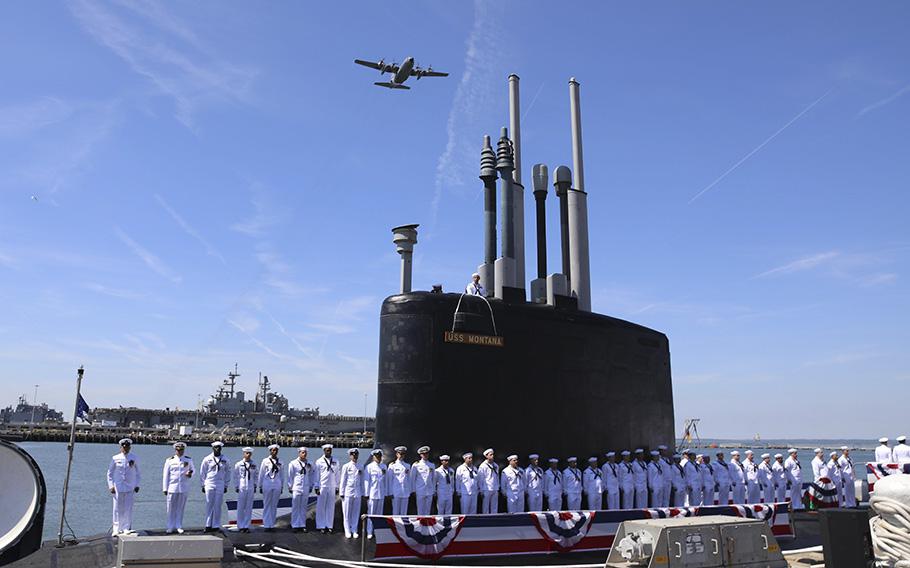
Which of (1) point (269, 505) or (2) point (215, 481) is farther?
(1) point (269, 505)

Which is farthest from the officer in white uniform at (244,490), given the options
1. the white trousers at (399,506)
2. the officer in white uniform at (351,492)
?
the white trousers at (399,506)

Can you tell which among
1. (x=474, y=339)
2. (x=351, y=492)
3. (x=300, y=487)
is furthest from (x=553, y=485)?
(x=300, y=487)

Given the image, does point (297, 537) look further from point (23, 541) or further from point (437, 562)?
point (23, 541)

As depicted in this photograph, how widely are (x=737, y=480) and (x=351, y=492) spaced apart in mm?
8604

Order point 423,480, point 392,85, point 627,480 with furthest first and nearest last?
1. point 392,85
2. point 627,480
3. point 423,480

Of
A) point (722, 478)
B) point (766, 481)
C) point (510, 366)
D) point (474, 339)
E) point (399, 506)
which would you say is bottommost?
point (399, 506)

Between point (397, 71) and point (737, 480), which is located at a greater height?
point (397, 71)

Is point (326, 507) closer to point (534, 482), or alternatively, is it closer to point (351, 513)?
point (351, 513)

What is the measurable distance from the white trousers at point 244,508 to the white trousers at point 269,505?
0.29 metres

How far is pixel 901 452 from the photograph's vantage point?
16.4m

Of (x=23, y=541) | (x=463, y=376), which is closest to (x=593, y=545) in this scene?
(x=463, y=376)

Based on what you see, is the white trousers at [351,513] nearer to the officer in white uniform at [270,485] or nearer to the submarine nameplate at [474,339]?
the officer in white uniform at [270,485]

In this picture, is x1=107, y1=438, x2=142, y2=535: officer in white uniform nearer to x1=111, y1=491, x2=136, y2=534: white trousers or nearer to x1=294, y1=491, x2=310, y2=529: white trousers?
x1=111, y1=491, x2=136, y2=534: white trousers

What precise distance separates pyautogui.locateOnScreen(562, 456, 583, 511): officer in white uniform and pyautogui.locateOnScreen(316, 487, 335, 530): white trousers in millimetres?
3893
